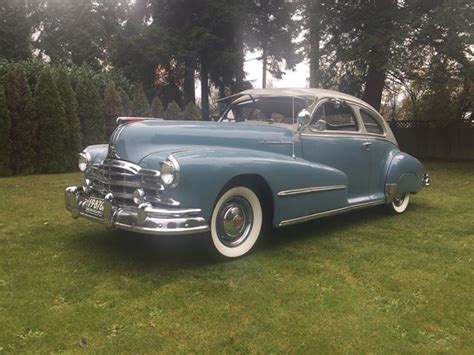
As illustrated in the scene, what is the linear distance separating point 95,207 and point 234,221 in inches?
50.4

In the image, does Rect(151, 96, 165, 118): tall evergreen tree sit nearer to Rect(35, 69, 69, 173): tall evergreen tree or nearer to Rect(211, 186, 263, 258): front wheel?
Rect(35, 69, 69, 173): tall evergreen tree

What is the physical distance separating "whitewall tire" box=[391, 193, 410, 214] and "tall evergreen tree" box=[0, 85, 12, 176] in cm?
777

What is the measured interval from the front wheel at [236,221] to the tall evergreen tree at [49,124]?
7.33 m

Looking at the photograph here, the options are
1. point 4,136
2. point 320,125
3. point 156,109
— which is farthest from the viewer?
point 156,109

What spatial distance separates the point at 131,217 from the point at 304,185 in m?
1.87

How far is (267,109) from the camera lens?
5.57m

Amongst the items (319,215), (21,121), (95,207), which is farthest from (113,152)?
(21,121)

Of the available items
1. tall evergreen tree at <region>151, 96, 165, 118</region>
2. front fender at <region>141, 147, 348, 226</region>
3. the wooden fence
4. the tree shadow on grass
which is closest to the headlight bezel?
the tree shadow on grass

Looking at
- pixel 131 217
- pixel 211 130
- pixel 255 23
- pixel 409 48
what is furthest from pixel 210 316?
pixel 255 23

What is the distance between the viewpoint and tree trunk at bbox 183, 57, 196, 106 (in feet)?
62.7

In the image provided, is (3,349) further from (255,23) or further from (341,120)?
(255,23)

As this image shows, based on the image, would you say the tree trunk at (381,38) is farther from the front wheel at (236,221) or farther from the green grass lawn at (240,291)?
the front wheel at (236,221)

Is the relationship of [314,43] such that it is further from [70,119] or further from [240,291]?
[240,291]

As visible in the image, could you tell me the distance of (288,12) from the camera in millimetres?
20250
